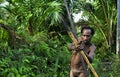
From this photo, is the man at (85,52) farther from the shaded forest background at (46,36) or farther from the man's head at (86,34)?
the shaded forest background at (46,36)

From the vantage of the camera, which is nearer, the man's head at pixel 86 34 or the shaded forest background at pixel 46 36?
the man's head at pixel 86 34

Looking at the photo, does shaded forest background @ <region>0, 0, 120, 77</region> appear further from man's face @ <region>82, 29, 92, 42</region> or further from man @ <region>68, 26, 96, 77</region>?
man's face @ <region>82, 29, 92, 42</region>

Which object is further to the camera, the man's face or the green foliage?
the green foliage

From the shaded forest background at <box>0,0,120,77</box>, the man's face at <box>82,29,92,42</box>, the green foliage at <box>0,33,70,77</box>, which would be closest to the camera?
the man's face at <box>82,29,92,42</box>

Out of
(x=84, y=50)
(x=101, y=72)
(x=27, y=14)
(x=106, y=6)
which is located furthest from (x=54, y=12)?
(x=84, y=50)

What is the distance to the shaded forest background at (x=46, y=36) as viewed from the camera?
8.09 m

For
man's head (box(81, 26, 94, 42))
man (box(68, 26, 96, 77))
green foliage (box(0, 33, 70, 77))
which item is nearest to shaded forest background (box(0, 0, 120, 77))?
green foliage (box(0, 33, 70, 77))

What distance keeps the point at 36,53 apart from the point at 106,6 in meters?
5.20

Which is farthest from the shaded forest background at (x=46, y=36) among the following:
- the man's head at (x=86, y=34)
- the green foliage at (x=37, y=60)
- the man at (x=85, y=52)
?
the man's head at (x=86, y=34)

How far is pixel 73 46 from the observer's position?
4211 millimetres

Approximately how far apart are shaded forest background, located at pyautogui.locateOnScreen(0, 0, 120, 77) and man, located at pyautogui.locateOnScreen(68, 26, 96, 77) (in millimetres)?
3023

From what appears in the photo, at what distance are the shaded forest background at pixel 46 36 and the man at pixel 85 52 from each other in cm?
302

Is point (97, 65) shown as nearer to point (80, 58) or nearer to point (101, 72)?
point (101, 72)

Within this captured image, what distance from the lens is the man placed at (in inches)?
165
